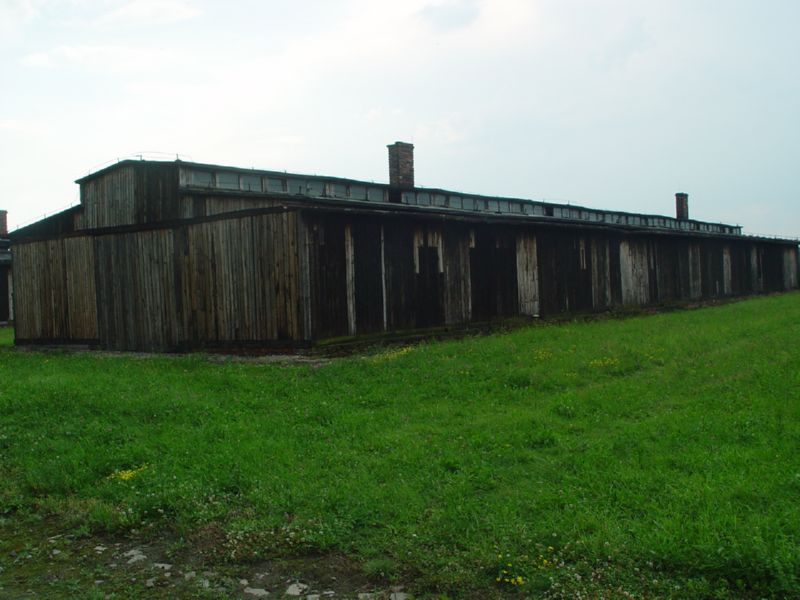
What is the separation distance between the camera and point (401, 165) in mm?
31297

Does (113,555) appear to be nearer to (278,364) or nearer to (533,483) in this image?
(533,483)

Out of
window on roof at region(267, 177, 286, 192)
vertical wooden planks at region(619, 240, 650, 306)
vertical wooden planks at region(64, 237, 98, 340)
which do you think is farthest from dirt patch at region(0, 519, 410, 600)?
vertical wooden planks at region(619, 240, 650, 306)

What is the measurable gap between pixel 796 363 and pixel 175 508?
30.2 feet

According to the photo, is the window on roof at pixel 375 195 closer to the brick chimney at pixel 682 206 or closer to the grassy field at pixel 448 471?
the grassy field at pixel 448 471

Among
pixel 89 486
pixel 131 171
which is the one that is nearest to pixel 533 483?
pixel 89 486

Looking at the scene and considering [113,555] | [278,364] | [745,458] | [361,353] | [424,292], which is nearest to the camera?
[113,555]

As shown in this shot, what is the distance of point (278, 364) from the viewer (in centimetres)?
1487

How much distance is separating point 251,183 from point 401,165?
28.5 ft

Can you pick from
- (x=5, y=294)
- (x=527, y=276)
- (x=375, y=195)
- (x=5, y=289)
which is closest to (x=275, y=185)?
(x=375, y=195)

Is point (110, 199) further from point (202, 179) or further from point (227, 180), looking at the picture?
point (227, 180)

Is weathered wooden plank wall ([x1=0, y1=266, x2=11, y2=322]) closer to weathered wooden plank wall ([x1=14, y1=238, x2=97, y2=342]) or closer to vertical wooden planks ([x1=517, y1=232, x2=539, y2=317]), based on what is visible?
weathered wooden plank wall ([x1=14, y1=238, x2=97, y2=342])

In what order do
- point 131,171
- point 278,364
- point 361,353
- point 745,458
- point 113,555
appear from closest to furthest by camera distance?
point 113,555
point 745,458
point 278,364
point 361,353
point 131,171

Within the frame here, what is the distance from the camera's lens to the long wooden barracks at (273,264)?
1612 centimetres

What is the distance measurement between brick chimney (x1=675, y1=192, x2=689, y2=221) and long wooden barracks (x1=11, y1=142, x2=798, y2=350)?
1218 inches
